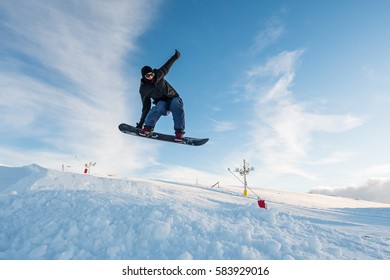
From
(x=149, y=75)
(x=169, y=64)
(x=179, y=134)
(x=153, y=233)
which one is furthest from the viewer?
(x=179, y=134)

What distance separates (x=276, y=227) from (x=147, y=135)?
462 cm

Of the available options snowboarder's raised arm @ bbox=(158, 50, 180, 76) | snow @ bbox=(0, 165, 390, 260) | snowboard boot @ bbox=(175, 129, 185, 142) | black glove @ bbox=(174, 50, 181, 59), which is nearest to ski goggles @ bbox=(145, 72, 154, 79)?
snowboarder's raised arm @ bbox=(158, 50, 180, 76)

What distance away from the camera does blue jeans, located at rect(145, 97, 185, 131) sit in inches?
300

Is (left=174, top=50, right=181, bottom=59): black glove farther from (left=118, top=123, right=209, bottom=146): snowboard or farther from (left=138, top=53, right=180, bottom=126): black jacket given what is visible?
(left=118, top=123, right=209, bottom=146): snowboard

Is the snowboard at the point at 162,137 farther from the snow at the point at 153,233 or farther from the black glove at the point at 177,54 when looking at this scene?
the black glove at the point at 177,54

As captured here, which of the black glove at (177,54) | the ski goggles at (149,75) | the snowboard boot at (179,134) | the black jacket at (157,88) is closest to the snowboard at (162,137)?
the snowboard boot at (179,134)

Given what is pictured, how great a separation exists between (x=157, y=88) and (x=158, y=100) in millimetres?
506

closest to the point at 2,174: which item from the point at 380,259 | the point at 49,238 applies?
the point at 49,238

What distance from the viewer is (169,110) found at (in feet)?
25.7

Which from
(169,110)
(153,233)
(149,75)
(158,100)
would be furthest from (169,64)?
(153,233)

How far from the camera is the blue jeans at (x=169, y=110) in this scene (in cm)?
761

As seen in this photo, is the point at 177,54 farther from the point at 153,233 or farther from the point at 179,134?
the point at 153,233
